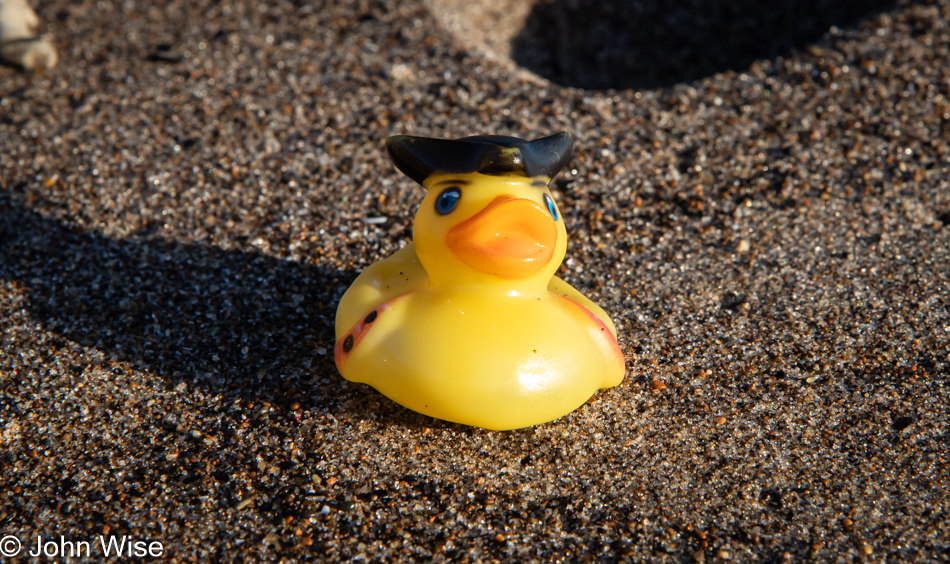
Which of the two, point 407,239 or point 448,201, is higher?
point 448,201

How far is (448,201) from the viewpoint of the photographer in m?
1.91

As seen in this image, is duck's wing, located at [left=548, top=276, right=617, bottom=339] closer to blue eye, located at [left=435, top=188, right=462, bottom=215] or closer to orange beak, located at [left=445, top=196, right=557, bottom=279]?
orange beak, located at [left=445, top=196, right=557, bottom=279]

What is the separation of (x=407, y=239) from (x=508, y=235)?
0.98 meters

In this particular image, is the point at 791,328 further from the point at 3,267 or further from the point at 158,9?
the point at 158,9

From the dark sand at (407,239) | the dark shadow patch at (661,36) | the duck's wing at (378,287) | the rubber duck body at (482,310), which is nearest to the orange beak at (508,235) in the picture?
the rubber duck body at (482,310)

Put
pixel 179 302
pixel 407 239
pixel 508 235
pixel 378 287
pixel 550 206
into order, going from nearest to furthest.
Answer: pixel 508 235
pixel 550 206
pixel 378 287
pixel 179 302
pixel 407 239

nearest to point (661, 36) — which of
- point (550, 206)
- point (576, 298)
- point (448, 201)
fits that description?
point (576, 298)

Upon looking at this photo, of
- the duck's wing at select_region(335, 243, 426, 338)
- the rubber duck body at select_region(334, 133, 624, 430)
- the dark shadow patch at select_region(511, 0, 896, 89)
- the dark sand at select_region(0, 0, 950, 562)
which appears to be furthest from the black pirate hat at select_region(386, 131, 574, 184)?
the dark shadow patch at select_region(511, 0, 896, 89)

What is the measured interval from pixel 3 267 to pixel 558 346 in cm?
201

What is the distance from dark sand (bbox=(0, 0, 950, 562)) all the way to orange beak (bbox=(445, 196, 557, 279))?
556 millimetres

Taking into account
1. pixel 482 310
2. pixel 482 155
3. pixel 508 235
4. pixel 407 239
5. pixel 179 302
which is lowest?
pixel 179 302

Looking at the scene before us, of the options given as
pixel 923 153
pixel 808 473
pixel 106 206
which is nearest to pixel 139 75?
pixel 106 206

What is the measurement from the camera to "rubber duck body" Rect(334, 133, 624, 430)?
6.11ft

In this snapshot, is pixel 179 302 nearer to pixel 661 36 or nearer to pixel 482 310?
pixel 482 310
